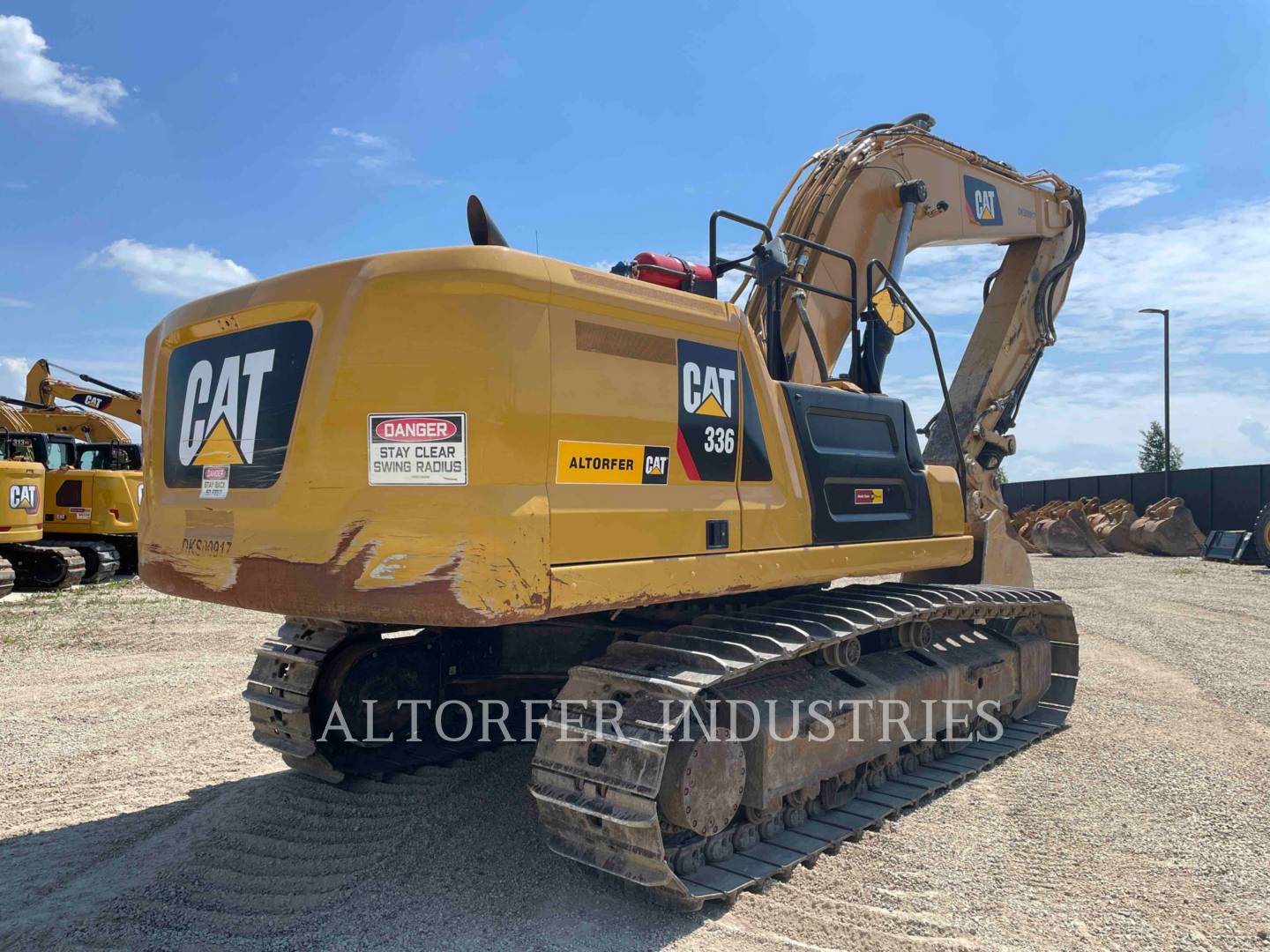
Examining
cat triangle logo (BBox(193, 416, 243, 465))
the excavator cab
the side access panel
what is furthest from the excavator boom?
the excavator cab

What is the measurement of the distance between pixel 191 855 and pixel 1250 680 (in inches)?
300

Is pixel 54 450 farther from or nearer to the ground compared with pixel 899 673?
farther from the ground

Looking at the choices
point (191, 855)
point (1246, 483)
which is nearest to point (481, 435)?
point (191, 855)

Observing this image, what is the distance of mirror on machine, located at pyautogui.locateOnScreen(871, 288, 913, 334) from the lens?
5.31 m

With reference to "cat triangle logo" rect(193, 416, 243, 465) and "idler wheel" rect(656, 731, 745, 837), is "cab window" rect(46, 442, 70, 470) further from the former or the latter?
"idler wheel" rect(656, 731, 745, 837)

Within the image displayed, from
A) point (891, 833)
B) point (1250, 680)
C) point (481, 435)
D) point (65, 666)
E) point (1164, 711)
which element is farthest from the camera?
point (65, 666)

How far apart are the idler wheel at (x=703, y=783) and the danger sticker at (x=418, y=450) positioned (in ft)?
4.59

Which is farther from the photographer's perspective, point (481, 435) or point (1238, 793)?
point (1238, 793)

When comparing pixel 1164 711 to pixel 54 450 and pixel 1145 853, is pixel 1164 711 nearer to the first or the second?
pixel 1145 853

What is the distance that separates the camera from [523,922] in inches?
136

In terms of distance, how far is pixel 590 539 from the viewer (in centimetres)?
329

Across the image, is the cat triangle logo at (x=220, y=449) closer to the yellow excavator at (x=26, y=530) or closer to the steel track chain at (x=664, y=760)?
the steel track chain at (x=664, y=760)

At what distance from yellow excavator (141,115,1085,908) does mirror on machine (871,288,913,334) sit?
0.03m

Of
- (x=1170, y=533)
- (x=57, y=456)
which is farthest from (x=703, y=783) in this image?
(x=1170, y=533)
